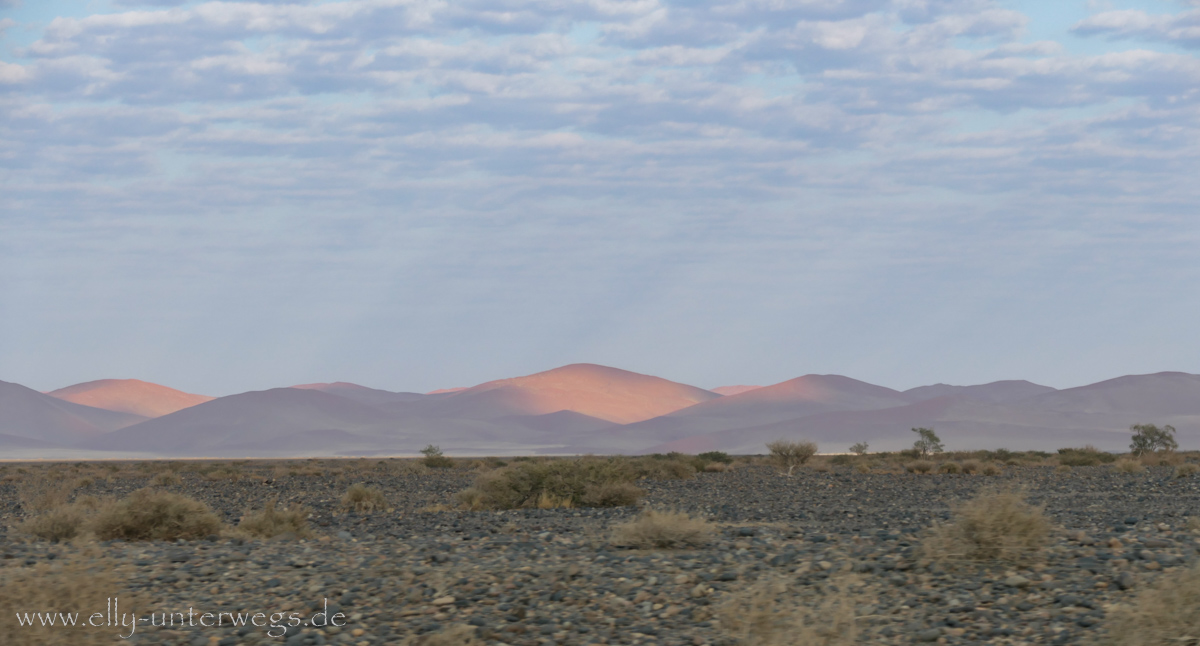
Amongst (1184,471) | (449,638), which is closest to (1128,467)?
(1184,471)

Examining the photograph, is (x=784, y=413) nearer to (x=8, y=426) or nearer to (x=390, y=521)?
(x=8, y=426)

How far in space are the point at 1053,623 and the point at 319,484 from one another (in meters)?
33.6

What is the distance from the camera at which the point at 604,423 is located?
182875 millimetres

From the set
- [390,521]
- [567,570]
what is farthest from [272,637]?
[390,521]

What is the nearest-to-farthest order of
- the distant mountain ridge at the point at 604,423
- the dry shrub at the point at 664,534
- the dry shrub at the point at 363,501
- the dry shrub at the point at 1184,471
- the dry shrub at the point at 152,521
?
the dry shrub at the point at 664,534, the dry shrub at the point at 152,521, the dry shrub at the point at 363,501, the dry shrub at the point at 1184,471, the distant mountain ridge at the point at 604,423

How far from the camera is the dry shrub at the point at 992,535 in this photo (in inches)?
437

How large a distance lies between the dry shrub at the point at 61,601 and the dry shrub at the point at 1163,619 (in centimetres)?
879

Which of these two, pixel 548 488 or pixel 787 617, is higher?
pixel 548 488

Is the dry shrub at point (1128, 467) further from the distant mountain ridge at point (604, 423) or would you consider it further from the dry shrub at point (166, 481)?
the distant mountain ridge at point (604, 423)

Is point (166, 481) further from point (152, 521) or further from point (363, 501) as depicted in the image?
point (152, 521)

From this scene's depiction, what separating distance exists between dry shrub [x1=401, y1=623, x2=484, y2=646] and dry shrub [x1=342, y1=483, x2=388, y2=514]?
16.4m

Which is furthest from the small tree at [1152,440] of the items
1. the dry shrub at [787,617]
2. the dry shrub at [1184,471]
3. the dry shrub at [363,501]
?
the dry shrub at [787,617]

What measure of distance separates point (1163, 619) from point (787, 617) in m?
3.15

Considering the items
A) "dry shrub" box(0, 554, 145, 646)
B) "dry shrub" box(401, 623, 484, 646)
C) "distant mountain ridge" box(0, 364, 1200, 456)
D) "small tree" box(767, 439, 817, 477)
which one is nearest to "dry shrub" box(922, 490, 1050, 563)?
"dry shrub" box(401, 623, 484, 646)
